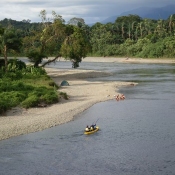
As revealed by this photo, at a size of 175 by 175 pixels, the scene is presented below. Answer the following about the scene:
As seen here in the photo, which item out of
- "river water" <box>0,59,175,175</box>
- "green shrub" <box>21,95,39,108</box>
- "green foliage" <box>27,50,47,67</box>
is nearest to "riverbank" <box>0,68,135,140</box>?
"green shrub" <box>21,95,39,108</box>

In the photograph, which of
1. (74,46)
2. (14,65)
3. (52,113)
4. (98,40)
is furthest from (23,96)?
(98,40)

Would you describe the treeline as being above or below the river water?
above

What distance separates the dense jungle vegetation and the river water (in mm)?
7140

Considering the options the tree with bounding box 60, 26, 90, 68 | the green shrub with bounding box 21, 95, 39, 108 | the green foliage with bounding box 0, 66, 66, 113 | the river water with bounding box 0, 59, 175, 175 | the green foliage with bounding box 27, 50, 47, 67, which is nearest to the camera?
the river water with bounding box 0, 59, 175, 175

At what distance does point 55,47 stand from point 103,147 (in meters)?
40.7

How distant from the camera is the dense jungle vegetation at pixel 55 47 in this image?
36188 millimetres

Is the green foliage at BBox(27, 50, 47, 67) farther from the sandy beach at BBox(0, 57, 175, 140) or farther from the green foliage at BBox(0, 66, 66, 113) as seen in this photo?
the green foliage at BBox(0, 66, 66, 113)

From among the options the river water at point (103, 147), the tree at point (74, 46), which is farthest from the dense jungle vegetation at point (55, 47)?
the river water at point (103, 147)

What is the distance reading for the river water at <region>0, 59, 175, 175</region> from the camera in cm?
1848

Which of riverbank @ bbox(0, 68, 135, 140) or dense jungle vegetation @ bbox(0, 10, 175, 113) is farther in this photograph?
dense jungle vegetation @ bbox(0, 10, 175, 113)

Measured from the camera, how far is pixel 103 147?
21859 millimetres

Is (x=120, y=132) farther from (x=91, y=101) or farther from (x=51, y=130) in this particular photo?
(x=91, y=101)

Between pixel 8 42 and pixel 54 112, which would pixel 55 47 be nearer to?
pixel 8 42

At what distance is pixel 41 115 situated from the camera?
97.6 ft
